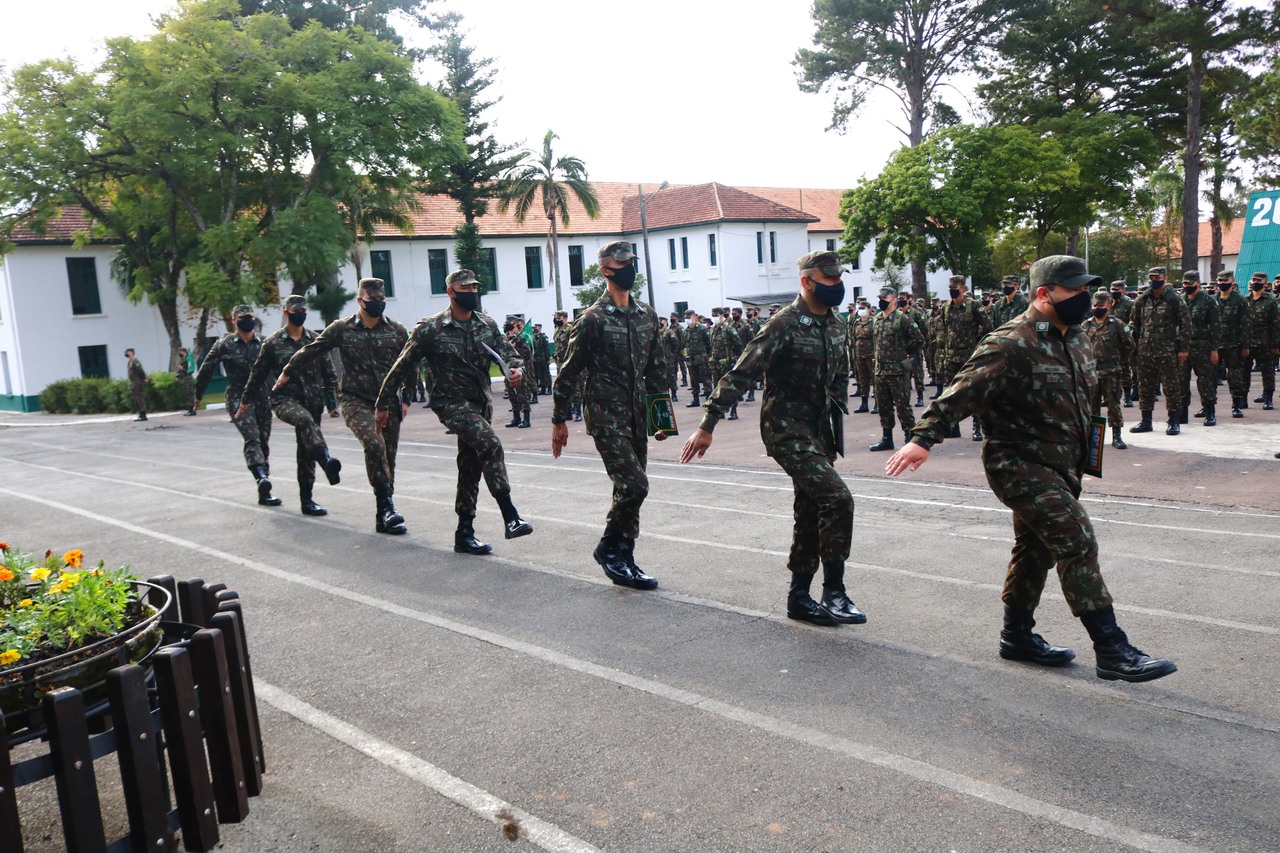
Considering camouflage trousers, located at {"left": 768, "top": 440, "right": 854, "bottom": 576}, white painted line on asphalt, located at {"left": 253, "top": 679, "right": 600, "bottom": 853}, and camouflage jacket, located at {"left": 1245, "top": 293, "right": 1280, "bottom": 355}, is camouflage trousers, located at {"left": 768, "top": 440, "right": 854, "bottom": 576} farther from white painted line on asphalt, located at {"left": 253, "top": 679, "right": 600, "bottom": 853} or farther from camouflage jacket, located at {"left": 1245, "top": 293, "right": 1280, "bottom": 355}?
camouflage jacket, located at {"left": 1245, "top": 293, "right": 1280, "bottom": 355}

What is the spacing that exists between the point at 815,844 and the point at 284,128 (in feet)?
114

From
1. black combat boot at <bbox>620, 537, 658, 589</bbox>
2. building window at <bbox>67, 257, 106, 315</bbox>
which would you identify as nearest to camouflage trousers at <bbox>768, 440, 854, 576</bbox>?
black combat boot at <bbox>620, 537, 658, 589</bbox>

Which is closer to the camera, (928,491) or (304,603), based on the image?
(304,603)

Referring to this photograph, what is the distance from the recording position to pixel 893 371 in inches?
545

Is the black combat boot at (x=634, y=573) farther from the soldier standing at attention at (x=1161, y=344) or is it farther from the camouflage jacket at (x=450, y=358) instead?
the soldier standing at attention at (x=1161, y=344)

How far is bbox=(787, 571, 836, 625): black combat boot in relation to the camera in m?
5.94

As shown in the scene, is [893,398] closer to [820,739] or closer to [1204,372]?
[1204,372]

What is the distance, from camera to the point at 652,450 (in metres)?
15.6

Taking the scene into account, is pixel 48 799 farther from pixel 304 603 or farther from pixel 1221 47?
pixel 1221 47

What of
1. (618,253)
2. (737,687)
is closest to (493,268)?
(618,253)

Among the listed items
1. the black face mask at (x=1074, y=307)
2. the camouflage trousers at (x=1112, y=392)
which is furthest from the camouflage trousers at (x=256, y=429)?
the camouflage trousers at (x=1112, y=392)

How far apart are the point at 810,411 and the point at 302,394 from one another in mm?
6541

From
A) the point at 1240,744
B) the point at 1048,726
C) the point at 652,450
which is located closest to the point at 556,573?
the point at 1048,726

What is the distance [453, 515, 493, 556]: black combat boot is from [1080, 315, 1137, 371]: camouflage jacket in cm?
821
